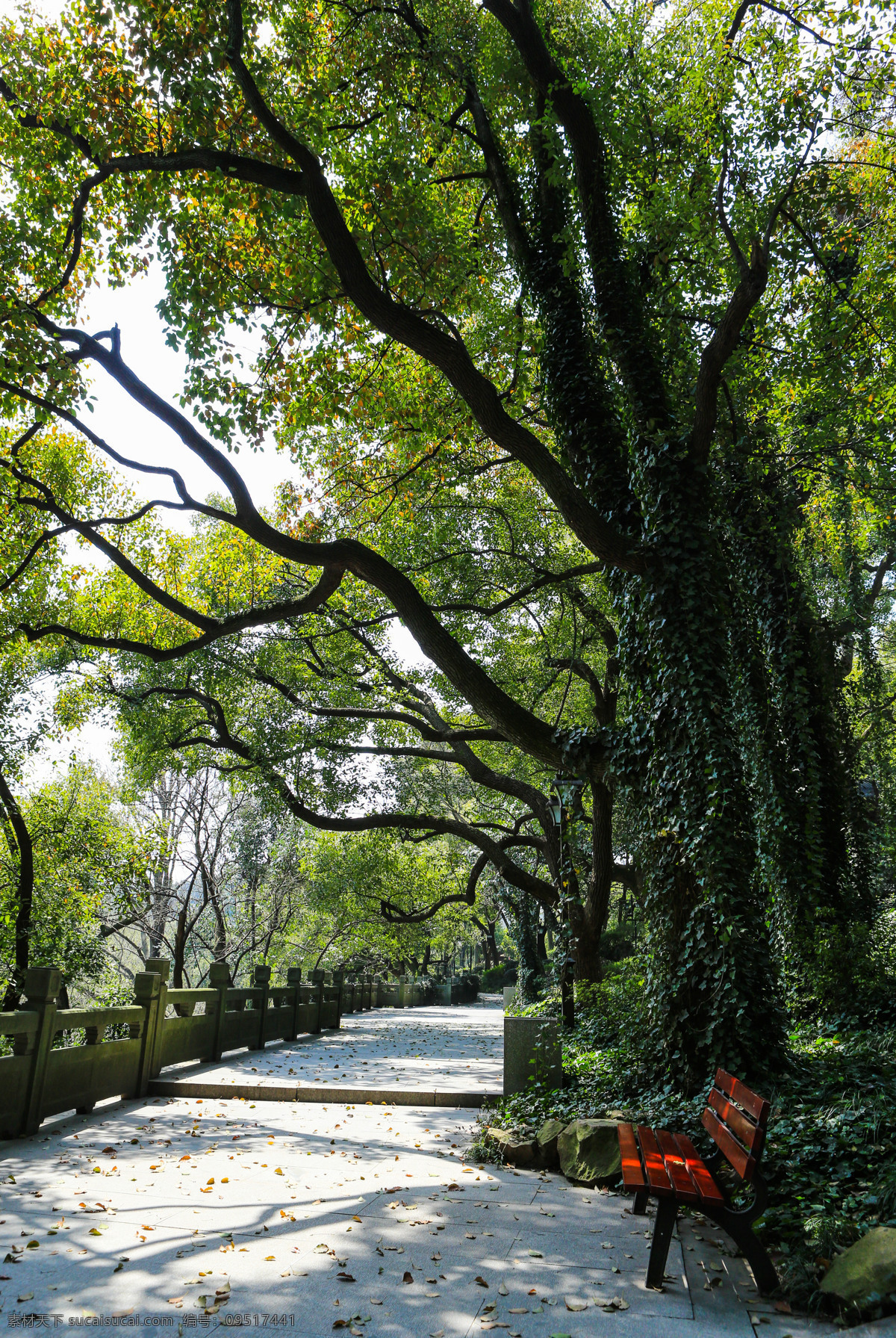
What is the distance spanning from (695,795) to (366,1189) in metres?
3.77

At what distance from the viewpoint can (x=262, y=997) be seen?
510 inches

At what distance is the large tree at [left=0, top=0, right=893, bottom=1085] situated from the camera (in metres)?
6.60

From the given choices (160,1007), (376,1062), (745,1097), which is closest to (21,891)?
(160,1007)

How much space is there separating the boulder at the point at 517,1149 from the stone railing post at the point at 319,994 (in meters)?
10.9

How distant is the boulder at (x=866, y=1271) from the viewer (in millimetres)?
3123

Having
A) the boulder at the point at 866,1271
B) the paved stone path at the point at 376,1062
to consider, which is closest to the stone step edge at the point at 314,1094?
the paved stone path at the point at 376,1062

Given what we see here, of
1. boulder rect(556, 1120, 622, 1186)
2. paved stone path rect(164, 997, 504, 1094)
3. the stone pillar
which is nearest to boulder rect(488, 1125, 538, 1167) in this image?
boulder rect(556, 1120, 622, 1186)

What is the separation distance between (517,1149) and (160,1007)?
499cm

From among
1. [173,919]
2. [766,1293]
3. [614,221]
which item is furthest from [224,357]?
[173,919]

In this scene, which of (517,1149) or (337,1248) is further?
(517,1149)

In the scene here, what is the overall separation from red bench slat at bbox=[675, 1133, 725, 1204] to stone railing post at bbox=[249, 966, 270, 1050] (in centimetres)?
958

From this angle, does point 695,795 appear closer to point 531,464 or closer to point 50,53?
point 531,464

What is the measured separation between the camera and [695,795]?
21.2ft

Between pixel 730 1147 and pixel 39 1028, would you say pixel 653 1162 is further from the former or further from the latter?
pixel 39 1028
